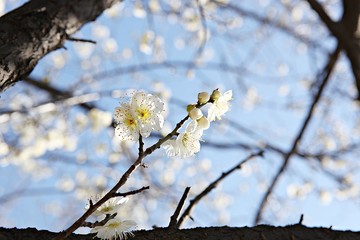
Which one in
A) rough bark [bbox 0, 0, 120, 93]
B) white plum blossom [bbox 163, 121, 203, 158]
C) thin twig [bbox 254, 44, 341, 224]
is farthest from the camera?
thin twig [bbox 254, 44, 341, 224]

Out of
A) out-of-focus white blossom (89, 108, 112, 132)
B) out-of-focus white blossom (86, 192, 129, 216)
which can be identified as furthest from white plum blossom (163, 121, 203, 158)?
out-of-focus white blossom (89, 108, 112, 132)

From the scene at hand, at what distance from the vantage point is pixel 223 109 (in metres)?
1.06

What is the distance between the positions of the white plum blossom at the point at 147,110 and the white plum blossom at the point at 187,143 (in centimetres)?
5

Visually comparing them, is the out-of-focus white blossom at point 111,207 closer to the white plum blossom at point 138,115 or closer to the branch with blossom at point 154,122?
the branch with blossom at point 154,122

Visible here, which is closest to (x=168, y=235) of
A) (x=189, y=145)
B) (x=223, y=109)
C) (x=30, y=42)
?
(x=189, y=145)

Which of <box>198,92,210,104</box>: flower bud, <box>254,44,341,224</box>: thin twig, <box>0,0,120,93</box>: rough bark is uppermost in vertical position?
<box>254,44,341,224</box>: thin twig

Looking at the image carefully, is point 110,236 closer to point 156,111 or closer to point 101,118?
point 156,111

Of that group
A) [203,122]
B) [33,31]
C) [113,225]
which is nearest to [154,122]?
[203,122]

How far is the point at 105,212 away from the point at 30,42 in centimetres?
62

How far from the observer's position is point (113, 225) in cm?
90

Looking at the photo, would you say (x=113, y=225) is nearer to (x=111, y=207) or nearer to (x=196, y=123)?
(x=111, y=207)

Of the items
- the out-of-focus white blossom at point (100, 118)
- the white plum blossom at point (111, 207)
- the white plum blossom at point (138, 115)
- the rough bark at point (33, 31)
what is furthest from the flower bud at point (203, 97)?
the out-of-focus white blossom at point (100, 118)

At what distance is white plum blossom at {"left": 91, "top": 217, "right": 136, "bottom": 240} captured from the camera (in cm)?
88

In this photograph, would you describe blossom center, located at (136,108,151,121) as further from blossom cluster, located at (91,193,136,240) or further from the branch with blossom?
blossom cluster, located at (91,193,136,240)
